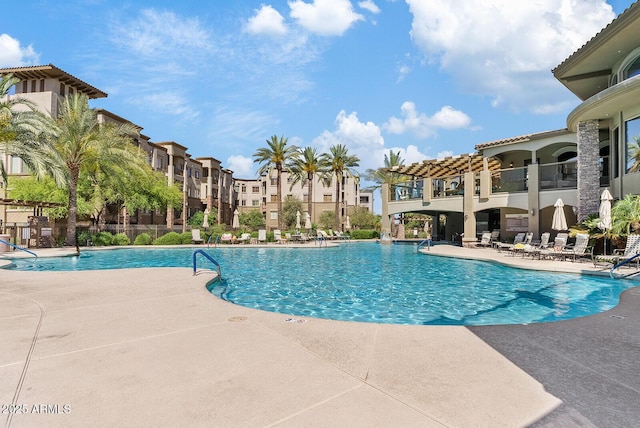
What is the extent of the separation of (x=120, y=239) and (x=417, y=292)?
2406 cm

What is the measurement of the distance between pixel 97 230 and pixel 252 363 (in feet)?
92.7

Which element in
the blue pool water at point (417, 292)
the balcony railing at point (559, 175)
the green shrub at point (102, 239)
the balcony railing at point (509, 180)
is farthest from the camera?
the green shrub at point (102, 239)

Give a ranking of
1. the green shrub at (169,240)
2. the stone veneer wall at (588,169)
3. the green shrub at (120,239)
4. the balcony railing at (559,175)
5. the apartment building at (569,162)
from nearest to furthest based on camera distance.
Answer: the apartment building at (569,162)
the stone veneer wall at (588,169)
the balcony railing at (559,175)
the green shrub at (120,239)
the green shrub at (169,240)

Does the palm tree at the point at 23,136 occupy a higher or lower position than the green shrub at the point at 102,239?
higher

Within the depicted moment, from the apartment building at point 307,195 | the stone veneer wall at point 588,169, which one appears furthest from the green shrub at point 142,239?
the apartment building at point 307,195

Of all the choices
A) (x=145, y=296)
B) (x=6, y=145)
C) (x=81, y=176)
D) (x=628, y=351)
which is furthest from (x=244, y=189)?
(x=628, y=351)

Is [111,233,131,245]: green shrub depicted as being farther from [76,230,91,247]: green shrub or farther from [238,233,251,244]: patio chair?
[238,233,251,244]: patio chair

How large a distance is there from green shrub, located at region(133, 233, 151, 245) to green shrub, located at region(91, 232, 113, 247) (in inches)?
66.1

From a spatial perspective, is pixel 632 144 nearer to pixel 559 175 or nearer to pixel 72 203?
pixel 559 175

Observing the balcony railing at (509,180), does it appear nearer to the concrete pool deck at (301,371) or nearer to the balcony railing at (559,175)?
the balcony railing at (559,175)

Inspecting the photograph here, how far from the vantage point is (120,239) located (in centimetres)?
2645

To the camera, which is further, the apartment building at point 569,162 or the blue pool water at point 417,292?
the apartment building at point 569,162

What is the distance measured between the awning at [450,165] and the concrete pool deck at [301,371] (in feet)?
73.8

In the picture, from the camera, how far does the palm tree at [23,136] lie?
1788 cm
